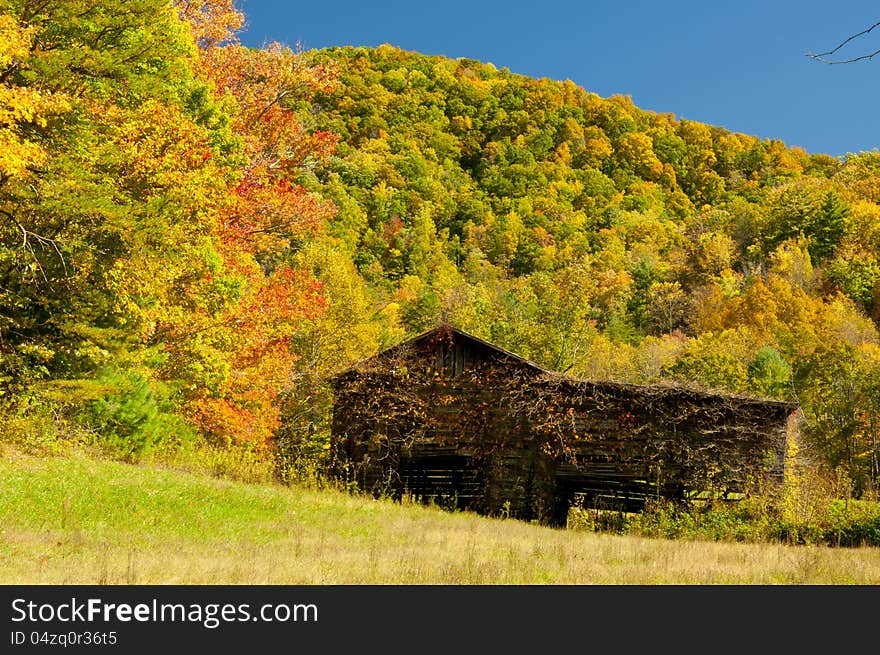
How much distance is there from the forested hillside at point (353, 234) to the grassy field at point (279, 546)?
385 centimetres

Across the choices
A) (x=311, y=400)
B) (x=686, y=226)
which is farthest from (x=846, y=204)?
(x=311, y=400)

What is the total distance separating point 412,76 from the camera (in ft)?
341

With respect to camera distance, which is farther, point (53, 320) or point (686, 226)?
point (686, 226)

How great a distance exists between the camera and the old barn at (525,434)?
19.0 m

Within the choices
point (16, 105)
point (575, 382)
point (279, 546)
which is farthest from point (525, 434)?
point (16, 105)

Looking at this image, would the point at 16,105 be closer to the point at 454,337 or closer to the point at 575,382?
the point at 454,337

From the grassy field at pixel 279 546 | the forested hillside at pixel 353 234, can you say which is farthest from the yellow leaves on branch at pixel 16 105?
the grassy field at pixel 279 546

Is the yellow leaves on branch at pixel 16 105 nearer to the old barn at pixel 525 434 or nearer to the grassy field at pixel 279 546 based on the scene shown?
the grassy field at pixel 279 546

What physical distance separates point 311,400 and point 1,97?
25949 millimetres

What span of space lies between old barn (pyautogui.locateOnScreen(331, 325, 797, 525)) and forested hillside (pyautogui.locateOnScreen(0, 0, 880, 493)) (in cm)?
198

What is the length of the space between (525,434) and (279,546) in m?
10.6

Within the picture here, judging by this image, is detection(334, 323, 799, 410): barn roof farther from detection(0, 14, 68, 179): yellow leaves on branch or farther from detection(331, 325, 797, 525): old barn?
detection(0, 14, 68, 179): yellow leaves on branch

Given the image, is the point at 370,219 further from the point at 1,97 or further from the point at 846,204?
the point at 1,97

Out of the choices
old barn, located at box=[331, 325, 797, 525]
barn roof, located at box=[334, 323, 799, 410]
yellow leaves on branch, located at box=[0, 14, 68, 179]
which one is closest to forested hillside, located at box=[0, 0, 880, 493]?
yellow leaves on branch, located at box=[0, 14, 68, 179]
